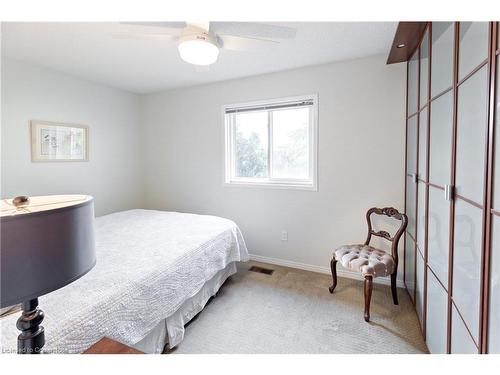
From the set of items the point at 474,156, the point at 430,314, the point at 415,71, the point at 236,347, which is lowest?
the point at 236,347

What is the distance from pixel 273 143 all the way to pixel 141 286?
2270 millimetres

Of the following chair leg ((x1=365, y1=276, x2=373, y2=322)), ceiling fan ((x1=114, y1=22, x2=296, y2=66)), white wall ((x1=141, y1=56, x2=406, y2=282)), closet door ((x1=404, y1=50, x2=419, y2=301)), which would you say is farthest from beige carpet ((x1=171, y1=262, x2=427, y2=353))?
ceiling fan ((x1=114, y1=22, x2=296, y2=66))

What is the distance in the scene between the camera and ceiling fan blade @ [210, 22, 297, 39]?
1457 millimetres

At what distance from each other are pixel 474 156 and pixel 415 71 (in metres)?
1.45

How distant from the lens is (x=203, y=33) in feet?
4.73

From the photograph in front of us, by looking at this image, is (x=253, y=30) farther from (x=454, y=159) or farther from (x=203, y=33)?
(x=454, y=159)

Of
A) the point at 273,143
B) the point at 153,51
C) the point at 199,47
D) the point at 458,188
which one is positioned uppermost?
the point at 153,51

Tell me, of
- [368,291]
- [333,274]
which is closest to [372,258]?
[368,291]

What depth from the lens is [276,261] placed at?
10.2 feet

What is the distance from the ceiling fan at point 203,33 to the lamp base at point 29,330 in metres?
1.45

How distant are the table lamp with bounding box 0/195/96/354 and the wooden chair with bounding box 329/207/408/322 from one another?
1964mm
